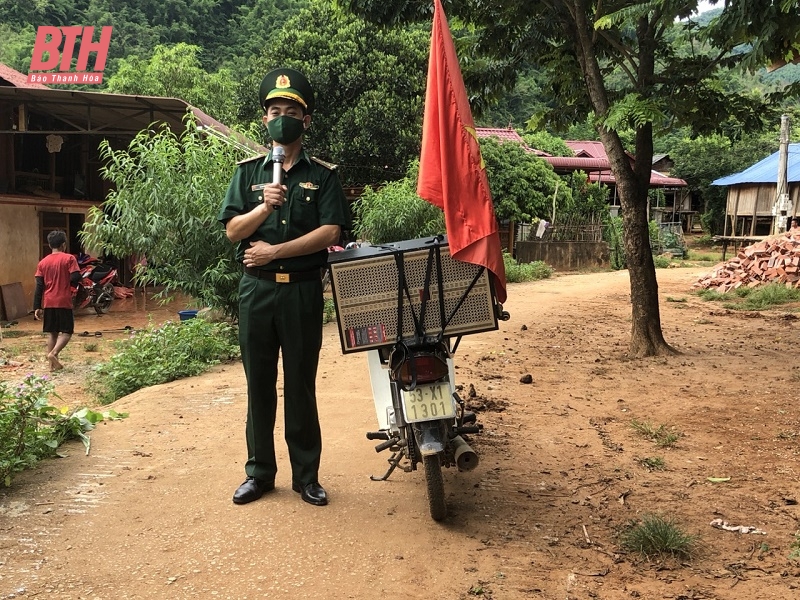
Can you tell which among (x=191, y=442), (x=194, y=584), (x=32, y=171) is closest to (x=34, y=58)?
(x=32, y=171)

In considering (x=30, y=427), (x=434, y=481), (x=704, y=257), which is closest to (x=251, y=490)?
(x=434, y=481)

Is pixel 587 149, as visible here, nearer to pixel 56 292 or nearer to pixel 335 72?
pixel 335 72

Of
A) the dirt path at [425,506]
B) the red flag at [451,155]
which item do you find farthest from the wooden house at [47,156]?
the red flag at [451,155]

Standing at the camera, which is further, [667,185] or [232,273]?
[667,185]

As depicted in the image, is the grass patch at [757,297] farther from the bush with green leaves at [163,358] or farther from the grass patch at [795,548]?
the grass patch at [795,548]

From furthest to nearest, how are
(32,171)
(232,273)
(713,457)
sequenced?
(32,171) < (232,273) < (713,457)

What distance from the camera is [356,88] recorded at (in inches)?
795

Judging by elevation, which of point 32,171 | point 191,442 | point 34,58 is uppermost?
point 34,58

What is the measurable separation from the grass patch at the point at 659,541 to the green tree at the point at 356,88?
57.0 ft

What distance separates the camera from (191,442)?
4781 mm

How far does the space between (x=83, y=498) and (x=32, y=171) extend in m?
14.3

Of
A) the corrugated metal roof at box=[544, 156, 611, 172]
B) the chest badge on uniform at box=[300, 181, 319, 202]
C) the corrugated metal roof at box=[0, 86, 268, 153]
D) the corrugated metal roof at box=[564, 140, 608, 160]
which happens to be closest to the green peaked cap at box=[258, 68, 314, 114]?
the chest badge on uniform at box=[300, 181, 319, 202]

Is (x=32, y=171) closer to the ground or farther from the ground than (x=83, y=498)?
farther from the ground

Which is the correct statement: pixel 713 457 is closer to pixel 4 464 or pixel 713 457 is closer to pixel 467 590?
pixel 467 590
